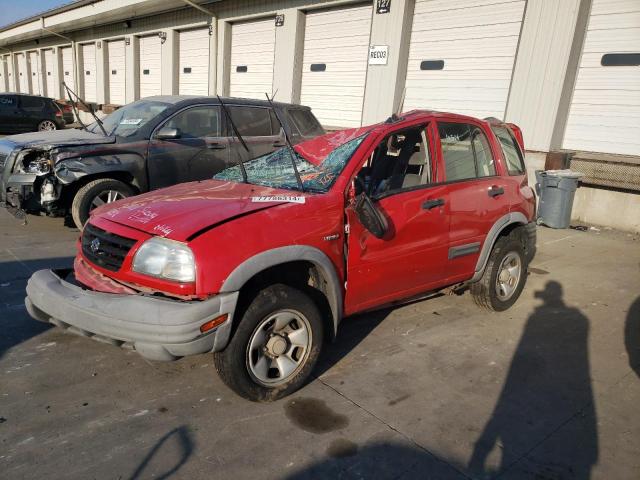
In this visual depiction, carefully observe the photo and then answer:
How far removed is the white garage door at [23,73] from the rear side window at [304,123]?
34690 millimetres

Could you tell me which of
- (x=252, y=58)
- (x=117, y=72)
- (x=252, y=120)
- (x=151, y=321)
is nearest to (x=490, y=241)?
(x=151, y=321)

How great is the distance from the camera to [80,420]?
9.00 feet

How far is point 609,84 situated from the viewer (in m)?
8.43

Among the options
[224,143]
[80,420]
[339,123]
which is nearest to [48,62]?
[339,123]

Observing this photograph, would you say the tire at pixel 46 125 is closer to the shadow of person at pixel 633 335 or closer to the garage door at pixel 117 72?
the garage door at pixel 117 72

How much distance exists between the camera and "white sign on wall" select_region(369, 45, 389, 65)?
11312 millimetres

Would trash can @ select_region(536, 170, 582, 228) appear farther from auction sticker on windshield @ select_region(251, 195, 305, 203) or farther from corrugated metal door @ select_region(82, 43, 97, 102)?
corrugated metal door @ select_region(82, 43, 97, 102)

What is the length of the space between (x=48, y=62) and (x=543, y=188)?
32.4 m

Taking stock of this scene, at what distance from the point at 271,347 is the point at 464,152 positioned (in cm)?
249

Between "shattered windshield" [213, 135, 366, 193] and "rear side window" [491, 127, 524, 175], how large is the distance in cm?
189

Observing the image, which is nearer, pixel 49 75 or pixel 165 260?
pixel 165 260

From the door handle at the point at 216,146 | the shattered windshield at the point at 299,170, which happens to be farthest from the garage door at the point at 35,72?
the shattered windshield at the point at 299,170

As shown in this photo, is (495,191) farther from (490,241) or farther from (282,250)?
(282,250)

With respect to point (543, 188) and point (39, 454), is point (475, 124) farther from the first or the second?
point (543, 188)
